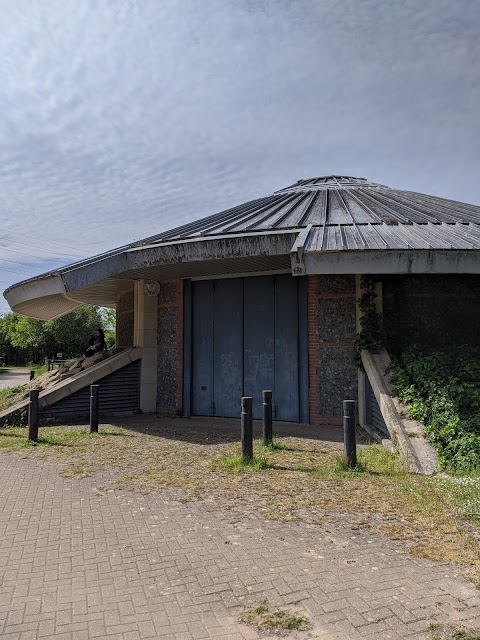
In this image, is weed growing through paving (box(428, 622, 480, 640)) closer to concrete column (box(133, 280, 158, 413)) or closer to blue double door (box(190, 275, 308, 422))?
blue double door (box(190, 275, 308, 422))

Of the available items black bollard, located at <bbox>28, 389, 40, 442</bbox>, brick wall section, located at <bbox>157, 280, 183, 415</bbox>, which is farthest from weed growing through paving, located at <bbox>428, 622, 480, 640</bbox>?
brick wall section, located at <bbox>157, 280, 183, 415</bbox>

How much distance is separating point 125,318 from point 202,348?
3.79m

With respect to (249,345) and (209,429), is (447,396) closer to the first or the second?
(209,429)

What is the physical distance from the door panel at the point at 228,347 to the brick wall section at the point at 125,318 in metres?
3.32

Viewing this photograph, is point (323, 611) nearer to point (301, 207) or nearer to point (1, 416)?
point (1, 416)

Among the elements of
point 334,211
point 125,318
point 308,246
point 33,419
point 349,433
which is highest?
point 334,211

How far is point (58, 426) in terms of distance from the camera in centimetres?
1043

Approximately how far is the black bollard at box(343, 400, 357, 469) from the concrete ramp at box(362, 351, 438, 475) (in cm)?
66

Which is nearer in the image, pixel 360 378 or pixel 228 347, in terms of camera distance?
pixel 360 378

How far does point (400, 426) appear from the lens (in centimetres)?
691

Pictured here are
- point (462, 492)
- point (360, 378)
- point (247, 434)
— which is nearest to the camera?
point (462, 492)

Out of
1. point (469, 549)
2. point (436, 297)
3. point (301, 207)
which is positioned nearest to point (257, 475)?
point (469, 549)

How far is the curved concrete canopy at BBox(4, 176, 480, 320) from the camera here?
26.4 feet

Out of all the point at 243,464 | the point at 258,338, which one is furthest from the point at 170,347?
the point at 243,464
